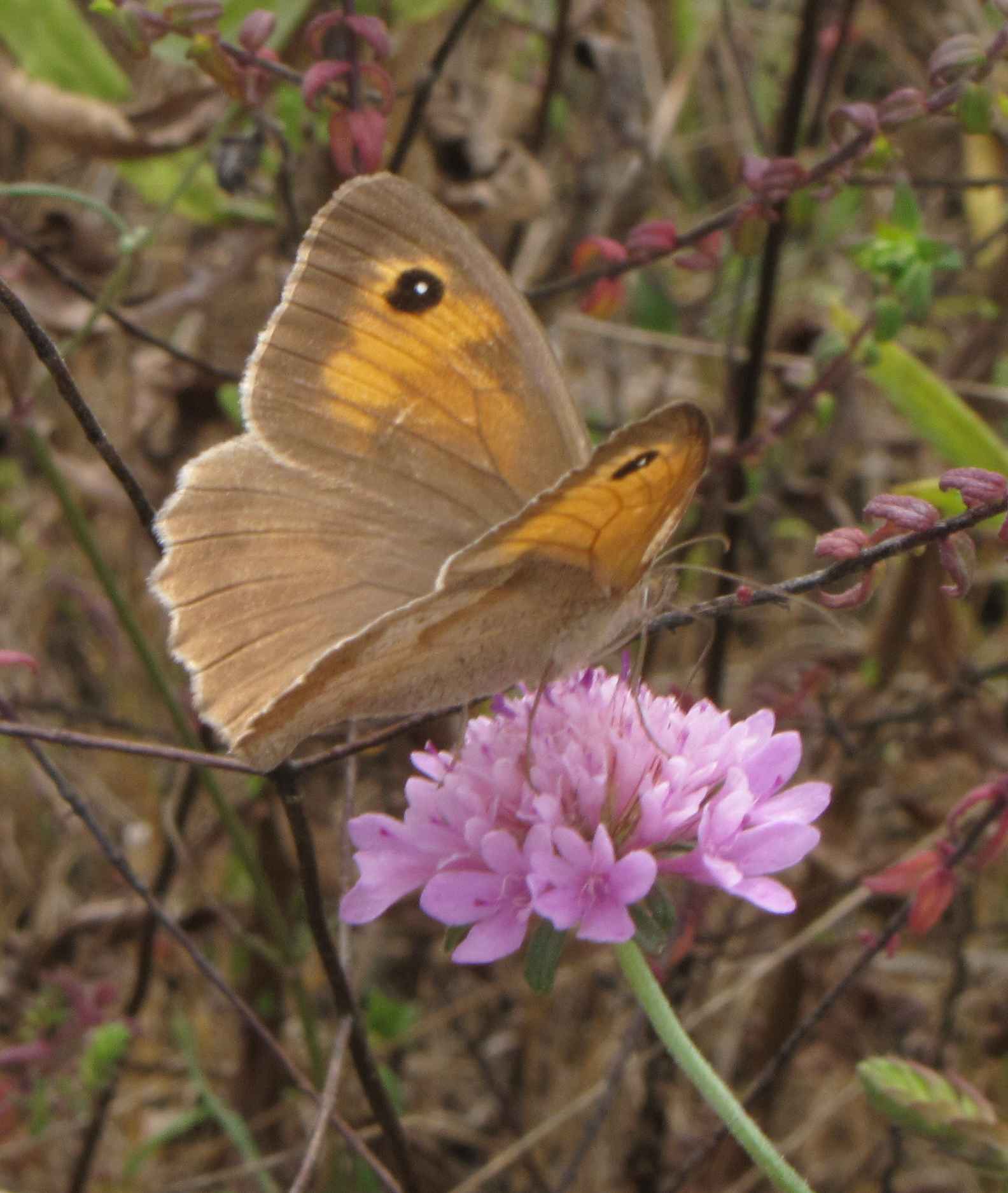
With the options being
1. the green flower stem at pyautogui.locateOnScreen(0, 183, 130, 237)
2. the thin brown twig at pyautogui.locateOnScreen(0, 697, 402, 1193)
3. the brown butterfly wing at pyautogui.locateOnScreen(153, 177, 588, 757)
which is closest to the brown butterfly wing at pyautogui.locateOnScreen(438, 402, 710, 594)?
the brown butterfly wing at pyautogui.locateOnScreen(153, 177, 588, 757)

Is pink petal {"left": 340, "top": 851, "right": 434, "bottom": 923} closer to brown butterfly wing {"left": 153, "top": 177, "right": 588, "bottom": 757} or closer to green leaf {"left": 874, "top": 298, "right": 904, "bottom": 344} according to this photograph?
brown butterfly wing {"left": 153, "top": 177, "right": 588, "bottom": 757}

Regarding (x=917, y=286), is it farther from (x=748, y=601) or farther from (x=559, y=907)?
(x=559, y=907)

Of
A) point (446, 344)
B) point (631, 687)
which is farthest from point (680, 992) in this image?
point (446, 344)

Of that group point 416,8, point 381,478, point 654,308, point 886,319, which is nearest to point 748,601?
point 381,478

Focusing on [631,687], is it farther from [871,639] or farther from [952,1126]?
[871,639]

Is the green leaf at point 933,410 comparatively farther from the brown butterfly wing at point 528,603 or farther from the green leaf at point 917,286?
the brown butterfly wing at point 528,603

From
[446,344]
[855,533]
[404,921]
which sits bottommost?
[404,921]
